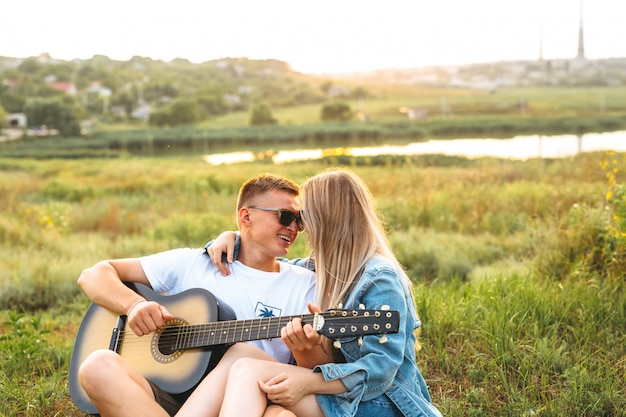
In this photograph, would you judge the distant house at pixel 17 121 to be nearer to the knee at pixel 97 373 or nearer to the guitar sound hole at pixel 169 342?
the guitar sound hole at pixel 169 342

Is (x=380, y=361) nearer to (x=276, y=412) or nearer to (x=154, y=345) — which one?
(x=276, y=412)

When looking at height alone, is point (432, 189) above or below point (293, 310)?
below

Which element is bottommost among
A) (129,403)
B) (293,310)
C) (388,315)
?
(129,403)

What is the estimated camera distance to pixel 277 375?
2.58 metres

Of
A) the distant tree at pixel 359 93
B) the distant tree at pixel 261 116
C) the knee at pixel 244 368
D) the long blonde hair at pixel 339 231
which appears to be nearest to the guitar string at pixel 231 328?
the knee at pixel 244 368

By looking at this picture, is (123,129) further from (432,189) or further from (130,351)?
(130,351)

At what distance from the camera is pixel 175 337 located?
308 cm

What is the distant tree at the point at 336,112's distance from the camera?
91.9 feet

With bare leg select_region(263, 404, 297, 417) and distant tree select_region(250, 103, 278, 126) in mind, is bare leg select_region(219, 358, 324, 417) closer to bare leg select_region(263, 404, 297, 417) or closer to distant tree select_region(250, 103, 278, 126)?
bare leg select_region(263, 404, 297, 417)

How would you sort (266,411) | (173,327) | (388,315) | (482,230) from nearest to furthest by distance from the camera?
(388,315)
(266,411)
(173,327)
(482,230)

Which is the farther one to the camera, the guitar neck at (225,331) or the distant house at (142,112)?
the distant house at (142,112)

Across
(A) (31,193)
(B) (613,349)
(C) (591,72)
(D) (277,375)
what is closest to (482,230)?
(B) (613,349)

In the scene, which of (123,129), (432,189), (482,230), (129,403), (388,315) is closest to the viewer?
(388,315)

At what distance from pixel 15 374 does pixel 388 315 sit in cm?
278
